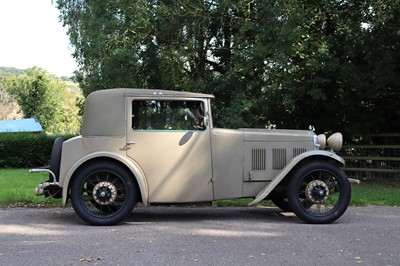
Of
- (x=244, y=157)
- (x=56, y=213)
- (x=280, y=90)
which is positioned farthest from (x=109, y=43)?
(x=244, y=157)

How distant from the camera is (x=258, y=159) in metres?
7.77

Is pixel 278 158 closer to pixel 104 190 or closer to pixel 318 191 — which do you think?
pixel 318 191

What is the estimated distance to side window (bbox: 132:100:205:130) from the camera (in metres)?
7.54

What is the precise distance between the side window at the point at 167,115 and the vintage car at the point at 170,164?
2cm

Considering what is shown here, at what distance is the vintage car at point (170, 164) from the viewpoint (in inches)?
285

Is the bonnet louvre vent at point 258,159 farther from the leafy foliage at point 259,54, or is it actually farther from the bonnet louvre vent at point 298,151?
the leafy foliage at point 259,54

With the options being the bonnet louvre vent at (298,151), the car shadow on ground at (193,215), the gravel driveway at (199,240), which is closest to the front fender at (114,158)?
the gravel driveway at (199,240)

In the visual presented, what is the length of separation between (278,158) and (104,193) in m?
2.81

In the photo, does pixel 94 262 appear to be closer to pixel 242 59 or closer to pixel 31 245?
pixel 31 245

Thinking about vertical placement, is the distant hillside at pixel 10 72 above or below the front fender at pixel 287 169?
above

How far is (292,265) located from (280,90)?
31.0ft

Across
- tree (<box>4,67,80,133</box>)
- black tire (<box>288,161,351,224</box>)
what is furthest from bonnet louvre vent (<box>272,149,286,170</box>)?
tree (<box>4,67,80,133</box>)

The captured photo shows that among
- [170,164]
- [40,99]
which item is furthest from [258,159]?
[40,99]

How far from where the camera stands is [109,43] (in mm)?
14578
